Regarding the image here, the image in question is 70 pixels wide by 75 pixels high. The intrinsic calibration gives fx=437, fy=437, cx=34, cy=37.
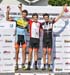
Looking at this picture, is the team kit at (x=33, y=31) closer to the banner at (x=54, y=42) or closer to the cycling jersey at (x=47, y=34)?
the cycling jersey at (x=47, y=34)

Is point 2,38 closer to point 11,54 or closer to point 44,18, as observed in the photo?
point 11,54

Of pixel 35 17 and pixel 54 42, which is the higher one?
pixel 35 17

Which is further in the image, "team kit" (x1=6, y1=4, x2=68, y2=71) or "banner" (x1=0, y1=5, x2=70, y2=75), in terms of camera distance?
"banner" (x1=0, y1=5, x2=70, y2=75)

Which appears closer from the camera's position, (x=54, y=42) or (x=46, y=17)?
(x=46, y=17)

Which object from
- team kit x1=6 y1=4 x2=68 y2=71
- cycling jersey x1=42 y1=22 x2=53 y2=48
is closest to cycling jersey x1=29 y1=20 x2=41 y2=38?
team kit x1=6 y1=4 x2=68 y2=71

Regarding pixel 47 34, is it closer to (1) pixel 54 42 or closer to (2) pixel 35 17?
(1) pixel 54 42

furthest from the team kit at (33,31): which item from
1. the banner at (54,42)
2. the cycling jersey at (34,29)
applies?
the banner at (54,42)

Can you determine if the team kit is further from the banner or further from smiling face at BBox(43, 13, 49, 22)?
the banner

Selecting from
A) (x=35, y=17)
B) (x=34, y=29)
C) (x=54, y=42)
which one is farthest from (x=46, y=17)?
(x=54, y=42)

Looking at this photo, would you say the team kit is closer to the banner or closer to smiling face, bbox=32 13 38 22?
smiling face, bbox=32 13 38 22

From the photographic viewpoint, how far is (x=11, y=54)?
13.0 meters

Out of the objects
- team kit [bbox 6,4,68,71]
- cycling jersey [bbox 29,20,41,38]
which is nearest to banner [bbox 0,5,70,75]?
team kit [bbox 6,4,68,71]

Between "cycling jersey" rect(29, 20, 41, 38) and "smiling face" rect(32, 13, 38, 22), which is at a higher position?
"smiling face" rect(32, 13, 38, 22)

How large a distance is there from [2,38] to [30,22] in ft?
3.19
